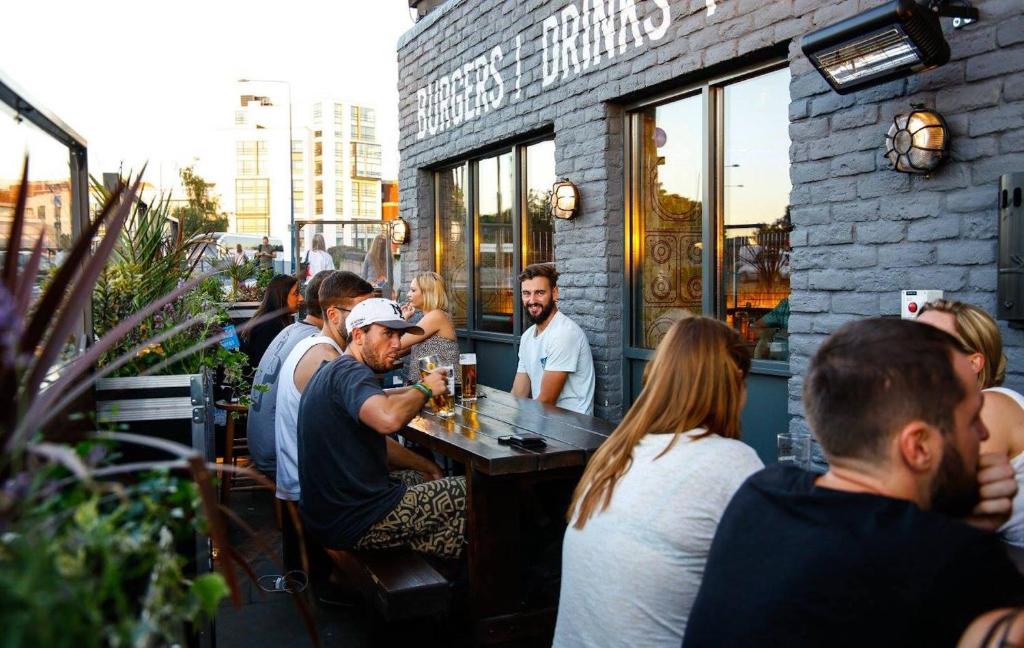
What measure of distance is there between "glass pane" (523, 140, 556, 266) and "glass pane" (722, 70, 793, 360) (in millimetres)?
2057

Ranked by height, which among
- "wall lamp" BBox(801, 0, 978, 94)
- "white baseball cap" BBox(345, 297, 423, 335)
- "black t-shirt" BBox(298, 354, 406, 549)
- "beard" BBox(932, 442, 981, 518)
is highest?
"wall lamp" BBox(801, 0, 978, 94)

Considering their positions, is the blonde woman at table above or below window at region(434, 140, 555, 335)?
below

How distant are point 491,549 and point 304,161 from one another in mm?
106685

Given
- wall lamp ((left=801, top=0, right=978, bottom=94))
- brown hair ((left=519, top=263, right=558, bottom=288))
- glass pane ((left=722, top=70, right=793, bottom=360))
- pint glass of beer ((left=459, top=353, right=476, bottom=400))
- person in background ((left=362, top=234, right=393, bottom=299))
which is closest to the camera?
wall lamp ((left=801, top=0, right=978, bottom=94))

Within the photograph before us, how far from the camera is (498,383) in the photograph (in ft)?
26.8

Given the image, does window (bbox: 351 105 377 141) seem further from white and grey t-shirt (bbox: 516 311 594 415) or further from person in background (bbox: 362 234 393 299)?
white and grey t-shirt (bbox: 516 311 594 415)

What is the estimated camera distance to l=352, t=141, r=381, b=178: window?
109m

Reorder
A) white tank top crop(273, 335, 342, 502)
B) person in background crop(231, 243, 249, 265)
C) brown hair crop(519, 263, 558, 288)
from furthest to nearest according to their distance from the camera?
1. person in background crop(231, 243, 249, 265)
2. brown hair crop(519, 263, 558, 288)
3. white tank top crop(273, 335, 342, 502)

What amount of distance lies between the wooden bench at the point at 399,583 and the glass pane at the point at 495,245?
14.5 ft

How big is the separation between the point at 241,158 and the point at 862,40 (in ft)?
352

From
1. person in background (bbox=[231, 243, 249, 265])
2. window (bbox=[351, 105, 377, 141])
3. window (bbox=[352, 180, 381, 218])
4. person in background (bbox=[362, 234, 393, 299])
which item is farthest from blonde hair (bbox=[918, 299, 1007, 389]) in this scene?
window (bbox=[351, 105, 377, 141])

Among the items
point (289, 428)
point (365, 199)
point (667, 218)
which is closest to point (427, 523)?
point (289, 428)

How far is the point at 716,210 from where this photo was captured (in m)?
5.52

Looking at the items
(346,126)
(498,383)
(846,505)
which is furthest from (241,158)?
(846,505)
